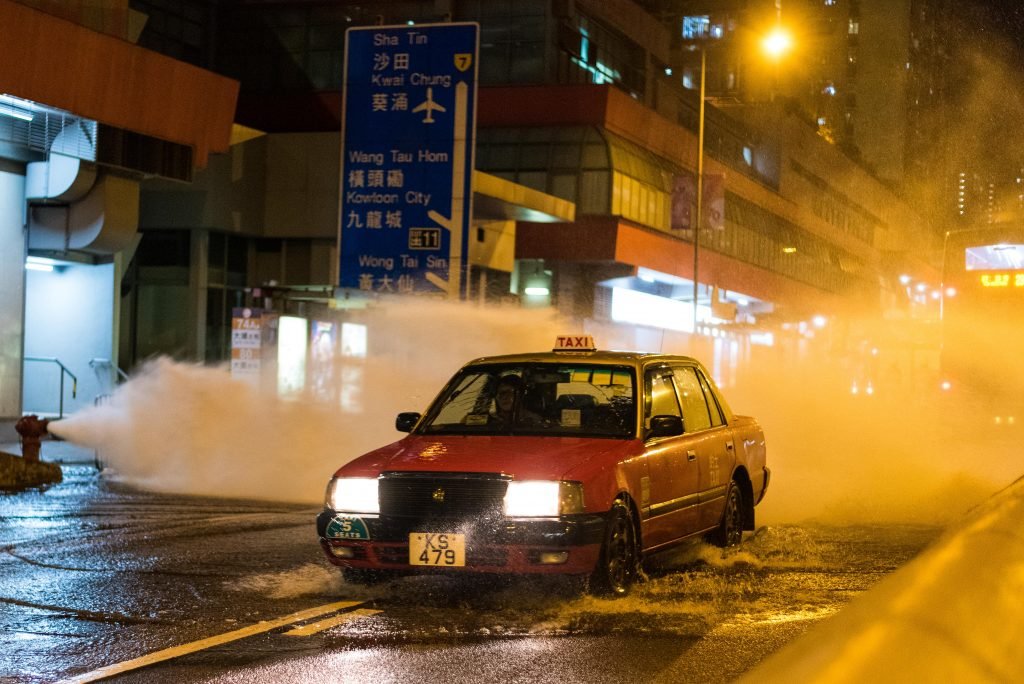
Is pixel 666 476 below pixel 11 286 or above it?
below

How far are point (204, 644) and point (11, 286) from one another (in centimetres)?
1758

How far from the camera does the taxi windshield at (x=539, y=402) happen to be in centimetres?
898

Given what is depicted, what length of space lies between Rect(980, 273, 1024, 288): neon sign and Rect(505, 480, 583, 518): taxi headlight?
825 inches

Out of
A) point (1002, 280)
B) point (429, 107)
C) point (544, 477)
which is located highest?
point (429, 107)

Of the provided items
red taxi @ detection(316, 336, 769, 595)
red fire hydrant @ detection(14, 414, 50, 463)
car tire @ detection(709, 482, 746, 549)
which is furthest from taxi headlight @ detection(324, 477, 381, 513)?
red fire hydrant @ detection(14, 414, 50, 463)

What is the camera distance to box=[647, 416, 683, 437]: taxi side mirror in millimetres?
8867

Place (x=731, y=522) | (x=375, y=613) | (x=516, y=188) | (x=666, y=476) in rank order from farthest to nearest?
(x=516, y=188) < (x=731, y=522) < (x=666, y=476) < (x=375, y=613)

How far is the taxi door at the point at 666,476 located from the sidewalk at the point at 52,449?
12.6m

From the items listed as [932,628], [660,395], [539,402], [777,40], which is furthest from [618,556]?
[777,40]

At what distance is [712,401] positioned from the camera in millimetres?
10750

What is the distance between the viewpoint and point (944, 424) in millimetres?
31547

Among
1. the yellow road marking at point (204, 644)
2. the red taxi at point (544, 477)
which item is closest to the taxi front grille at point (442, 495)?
the red taxi at point (544, 477)

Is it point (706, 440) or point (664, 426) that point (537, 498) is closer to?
point (664, 426)

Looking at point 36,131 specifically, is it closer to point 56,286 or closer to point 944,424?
point 56,286
